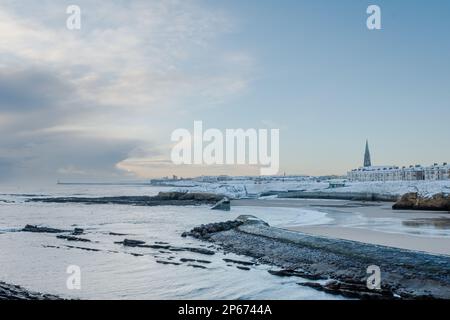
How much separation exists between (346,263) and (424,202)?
40112 mm

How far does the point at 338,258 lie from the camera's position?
58.4 ft

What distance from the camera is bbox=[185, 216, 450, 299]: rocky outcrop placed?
13359 mm

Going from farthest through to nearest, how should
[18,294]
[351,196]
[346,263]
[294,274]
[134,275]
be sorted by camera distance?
[351,196] → [346,263] → [134,275] → [294,274] → [18,294]

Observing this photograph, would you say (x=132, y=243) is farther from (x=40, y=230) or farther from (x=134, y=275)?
(x=40, y=230)

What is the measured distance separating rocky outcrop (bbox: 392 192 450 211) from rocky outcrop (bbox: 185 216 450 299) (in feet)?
106

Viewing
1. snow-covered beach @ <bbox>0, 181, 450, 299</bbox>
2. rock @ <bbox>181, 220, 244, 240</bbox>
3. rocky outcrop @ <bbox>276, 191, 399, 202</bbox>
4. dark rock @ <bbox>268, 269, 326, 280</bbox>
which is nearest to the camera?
snow-covered beach @ <bbox>0, 181, 450, 299</bbox>

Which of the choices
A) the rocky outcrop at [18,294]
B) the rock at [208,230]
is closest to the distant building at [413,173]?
the rock at [208,230]

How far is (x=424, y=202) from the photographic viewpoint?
52.3 meters

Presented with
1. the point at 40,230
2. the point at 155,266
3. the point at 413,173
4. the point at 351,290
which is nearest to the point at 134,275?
the point at 155,266

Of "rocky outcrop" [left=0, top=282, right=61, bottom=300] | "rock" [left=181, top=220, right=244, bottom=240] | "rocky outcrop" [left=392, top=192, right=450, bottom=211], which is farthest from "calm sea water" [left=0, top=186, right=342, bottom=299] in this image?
"rocky outcrop" [left=392, top=192, right=450, bottom=211]

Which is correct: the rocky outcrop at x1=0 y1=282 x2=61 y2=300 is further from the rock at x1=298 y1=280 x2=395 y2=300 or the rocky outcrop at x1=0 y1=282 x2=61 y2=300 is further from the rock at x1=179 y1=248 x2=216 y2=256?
the rock at x1=179 y1=248 x2=216 y2=256
